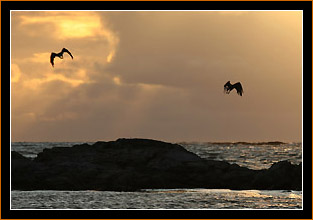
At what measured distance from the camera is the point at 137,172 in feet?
116

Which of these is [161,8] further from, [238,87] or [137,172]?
[137,172]

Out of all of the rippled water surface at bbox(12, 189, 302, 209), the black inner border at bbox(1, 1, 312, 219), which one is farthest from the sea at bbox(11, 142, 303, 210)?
the black inner border at bbox(1, 1, 312, 219)

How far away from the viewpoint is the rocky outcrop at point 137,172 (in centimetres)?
3403

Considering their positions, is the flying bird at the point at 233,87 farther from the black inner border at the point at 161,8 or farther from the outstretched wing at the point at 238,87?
the black inner border at the point at 161,8

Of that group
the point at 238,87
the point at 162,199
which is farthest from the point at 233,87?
the point at 162,199

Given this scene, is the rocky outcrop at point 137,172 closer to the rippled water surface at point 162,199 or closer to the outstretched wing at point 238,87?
the rippled water surface at point 162,199

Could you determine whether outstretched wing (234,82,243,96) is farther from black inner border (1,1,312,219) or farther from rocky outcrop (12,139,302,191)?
black inner border (1,1,312,219)

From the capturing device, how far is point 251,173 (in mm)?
35562

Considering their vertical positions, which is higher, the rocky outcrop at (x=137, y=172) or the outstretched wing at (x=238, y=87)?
the outstretched wing at (x=238, y=87)

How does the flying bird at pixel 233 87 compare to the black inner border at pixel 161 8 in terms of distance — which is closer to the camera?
the black inner border at pixel 161 8

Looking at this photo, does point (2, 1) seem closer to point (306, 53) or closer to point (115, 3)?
point (115, 3)

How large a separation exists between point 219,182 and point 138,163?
5.09m

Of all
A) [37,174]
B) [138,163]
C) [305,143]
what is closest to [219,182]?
[138,163]

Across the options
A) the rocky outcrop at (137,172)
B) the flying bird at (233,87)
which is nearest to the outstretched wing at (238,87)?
the flying bird at (233,87)
